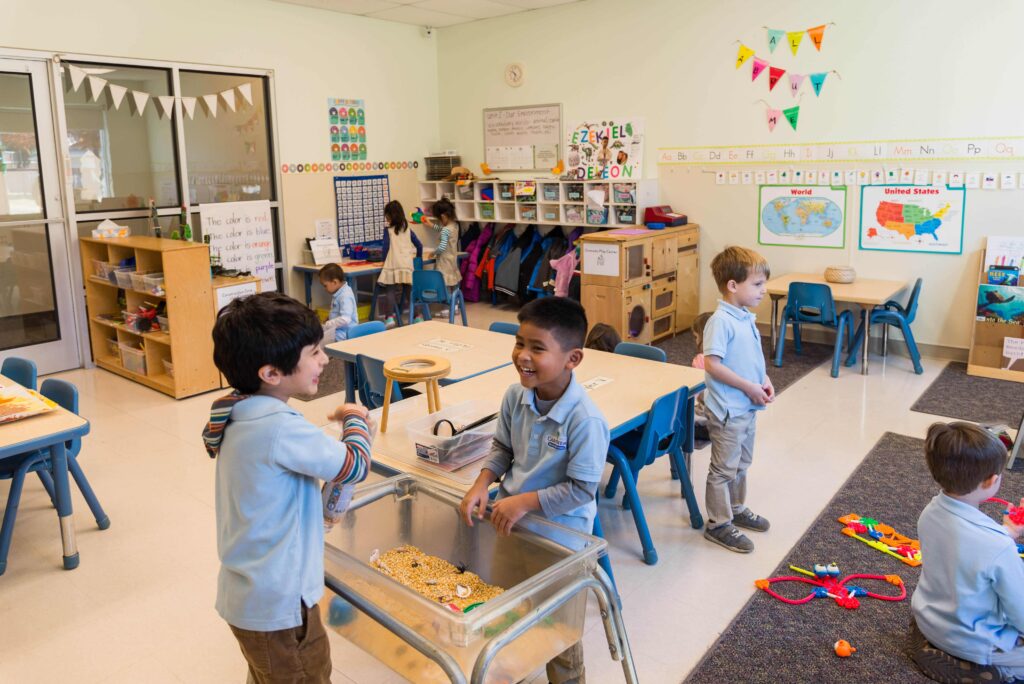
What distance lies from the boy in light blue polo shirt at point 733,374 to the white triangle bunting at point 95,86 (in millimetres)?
5245

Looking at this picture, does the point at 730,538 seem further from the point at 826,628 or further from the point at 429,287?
the point at 429,287

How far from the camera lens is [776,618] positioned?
2691 millimetres

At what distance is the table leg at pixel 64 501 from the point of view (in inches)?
119

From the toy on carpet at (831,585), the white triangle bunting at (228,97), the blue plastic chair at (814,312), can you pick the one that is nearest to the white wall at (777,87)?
the blue plastic chair at (814,312)

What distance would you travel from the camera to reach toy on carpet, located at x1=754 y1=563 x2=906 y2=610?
110 inches

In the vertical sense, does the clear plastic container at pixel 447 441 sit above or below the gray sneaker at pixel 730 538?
above

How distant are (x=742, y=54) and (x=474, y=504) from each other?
18.5ft

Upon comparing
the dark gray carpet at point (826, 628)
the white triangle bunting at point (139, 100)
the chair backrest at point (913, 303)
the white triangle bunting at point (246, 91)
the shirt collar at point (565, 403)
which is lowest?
the dark gray carpet at point (826, 628)

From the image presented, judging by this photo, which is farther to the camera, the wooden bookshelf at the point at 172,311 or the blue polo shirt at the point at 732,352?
the wooden bookshelf at the point at 172,311

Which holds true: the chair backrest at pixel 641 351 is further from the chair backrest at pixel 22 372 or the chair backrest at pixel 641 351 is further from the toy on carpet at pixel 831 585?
the chair backrest at pixel 22 372

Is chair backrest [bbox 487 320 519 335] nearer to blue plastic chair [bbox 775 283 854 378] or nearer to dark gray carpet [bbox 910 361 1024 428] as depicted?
blue plastic chair [bbox 775 283 854 378]

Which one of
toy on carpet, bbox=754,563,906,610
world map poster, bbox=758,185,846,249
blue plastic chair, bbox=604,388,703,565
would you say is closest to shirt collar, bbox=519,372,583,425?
blue plastic chair, bbox=604,388,703,565

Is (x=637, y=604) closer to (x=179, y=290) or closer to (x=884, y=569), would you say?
(x=884, y=569)

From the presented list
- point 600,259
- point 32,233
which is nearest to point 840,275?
point 600,259
